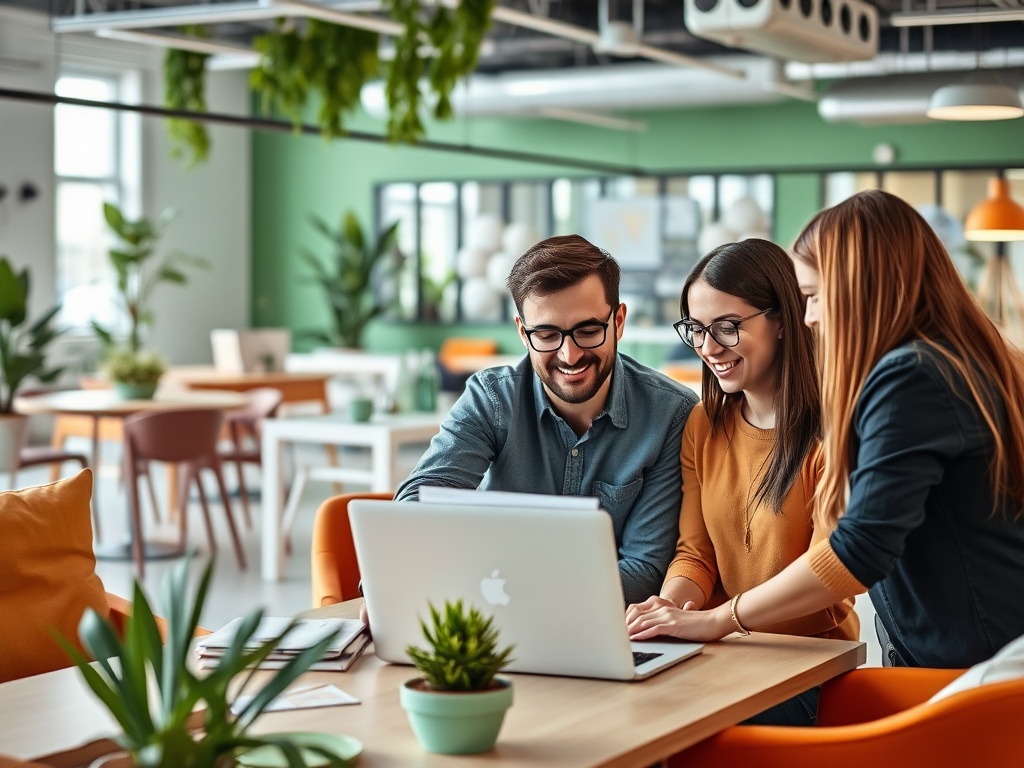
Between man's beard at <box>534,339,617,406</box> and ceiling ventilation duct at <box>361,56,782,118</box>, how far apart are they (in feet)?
27.8

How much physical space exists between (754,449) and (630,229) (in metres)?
10.7

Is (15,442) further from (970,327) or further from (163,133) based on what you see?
(163,133)

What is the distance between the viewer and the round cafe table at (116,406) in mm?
6844

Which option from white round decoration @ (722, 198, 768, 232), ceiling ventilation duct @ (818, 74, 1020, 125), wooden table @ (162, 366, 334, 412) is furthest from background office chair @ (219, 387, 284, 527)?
white round decoration @ (722, 198, 768, 232)

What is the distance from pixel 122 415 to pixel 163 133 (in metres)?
6.72

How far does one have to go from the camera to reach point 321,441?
255 inches

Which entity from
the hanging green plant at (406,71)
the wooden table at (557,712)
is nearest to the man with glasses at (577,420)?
the wooden table at (557,712)

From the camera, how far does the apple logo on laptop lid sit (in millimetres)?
2049

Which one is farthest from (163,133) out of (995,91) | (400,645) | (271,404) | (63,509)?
(400,645)

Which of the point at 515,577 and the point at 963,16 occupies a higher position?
the point at 963,16

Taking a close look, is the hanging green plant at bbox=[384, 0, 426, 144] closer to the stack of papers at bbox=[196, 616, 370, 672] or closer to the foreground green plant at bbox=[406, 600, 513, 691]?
the stack of papers at bbox=[196, 616, 370, 672]

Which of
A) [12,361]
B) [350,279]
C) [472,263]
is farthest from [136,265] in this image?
[12,361]

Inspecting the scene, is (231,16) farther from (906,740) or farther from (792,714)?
(906,740)

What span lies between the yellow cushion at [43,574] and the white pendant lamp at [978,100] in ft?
18.0
